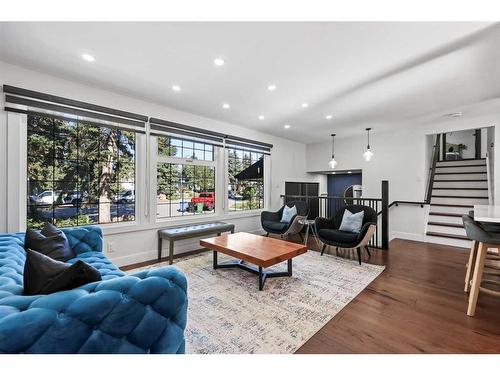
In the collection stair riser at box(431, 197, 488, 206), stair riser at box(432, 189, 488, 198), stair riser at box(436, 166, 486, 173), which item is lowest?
stair riser at box(431, 197, 488, 206)

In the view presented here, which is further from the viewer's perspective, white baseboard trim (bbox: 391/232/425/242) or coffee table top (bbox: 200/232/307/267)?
white baseboard trim (bbox: 391/232/425/242)

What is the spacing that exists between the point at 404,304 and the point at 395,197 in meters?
3.87

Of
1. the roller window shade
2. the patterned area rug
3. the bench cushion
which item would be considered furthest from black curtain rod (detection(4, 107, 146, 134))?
the patterned area rug

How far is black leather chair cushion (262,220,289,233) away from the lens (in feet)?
15.1

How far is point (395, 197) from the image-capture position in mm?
5512

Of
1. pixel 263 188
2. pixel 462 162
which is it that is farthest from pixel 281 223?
pixel 462 162

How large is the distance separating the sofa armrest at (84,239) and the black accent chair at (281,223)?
3.07 m

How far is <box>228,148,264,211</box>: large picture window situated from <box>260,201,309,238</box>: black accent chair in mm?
705

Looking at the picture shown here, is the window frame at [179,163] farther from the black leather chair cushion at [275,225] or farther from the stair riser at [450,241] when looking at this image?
the stair riser at [450,241]

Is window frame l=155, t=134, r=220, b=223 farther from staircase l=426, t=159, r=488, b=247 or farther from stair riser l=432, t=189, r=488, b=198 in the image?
stair riser l=432, t=189, r=488, b=198

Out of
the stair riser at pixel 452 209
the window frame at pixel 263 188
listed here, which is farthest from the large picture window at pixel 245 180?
the stair riser at pixel 452 209

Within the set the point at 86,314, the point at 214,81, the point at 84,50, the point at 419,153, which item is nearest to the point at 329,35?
the point at 214,81
